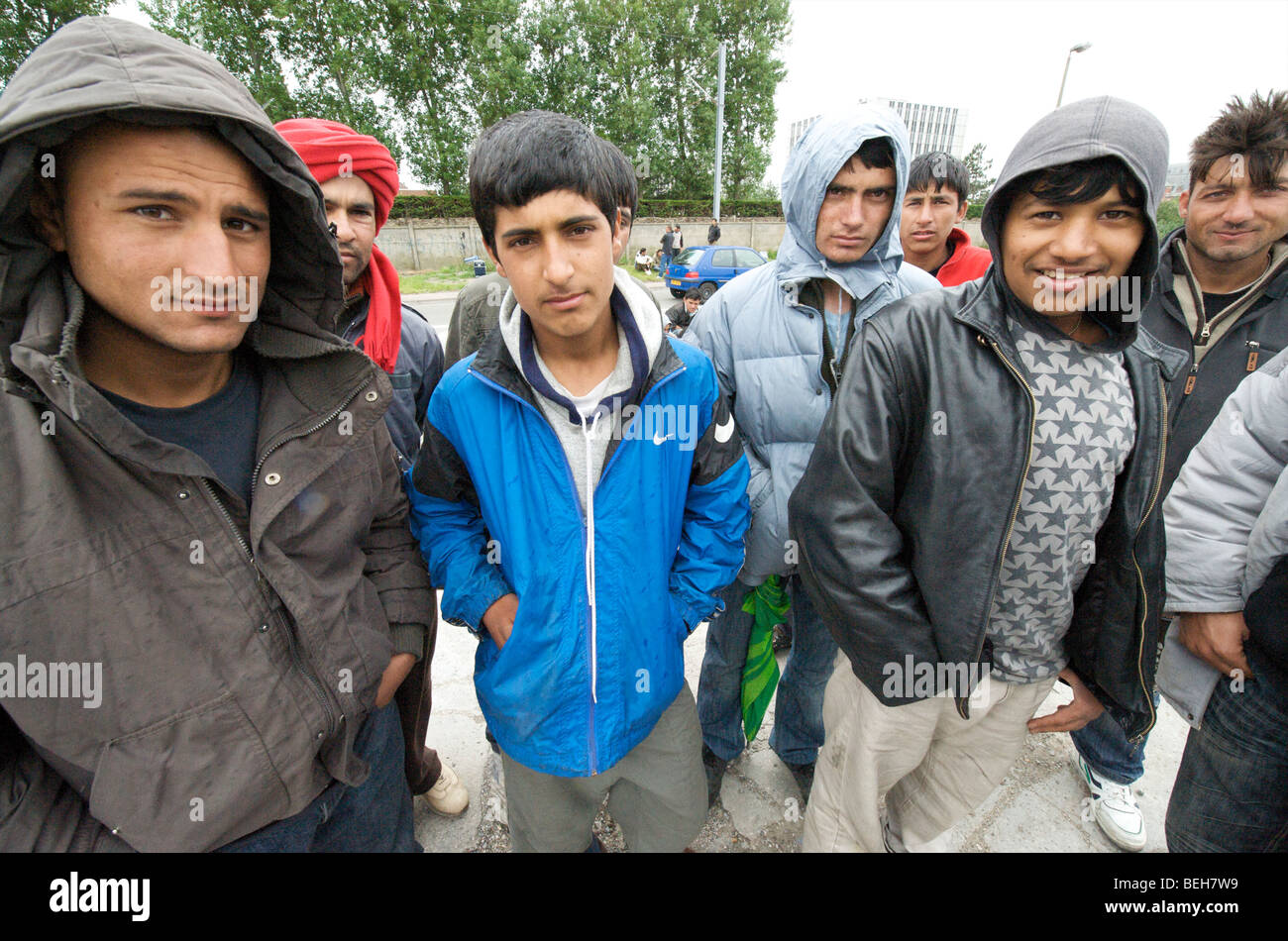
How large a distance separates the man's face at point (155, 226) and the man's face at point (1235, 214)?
3.20 meters

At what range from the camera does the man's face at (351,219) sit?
77.2 inches

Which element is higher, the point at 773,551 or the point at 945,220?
the point at 945,220

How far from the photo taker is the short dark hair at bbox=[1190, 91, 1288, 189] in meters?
2.12

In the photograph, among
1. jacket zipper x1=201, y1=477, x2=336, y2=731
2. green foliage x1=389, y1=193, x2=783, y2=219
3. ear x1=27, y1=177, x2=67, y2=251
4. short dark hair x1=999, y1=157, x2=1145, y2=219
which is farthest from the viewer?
green foliage x1=389, y1=193, x2=783, y2=219

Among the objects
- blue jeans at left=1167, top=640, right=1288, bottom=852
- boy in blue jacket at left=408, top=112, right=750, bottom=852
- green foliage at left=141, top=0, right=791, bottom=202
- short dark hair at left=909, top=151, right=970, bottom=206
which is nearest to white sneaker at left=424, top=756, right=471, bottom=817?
boy in blue jacket at left=408, top=112, right=750, bottom=852

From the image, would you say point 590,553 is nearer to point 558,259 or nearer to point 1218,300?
point 558,259

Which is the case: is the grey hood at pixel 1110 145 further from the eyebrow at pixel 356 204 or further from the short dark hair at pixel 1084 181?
the eyebrow at pixel 356 204

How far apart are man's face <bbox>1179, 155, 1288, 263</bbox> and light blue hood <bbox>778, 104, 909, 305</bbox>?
4.47 ft

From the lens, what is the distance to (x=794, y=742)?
2.31 metres

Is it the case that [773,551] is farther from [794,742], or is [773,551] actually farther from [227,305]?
[227,305]

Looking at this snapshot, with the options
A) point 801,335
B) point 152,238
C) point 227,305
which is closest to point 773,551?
point 801,335

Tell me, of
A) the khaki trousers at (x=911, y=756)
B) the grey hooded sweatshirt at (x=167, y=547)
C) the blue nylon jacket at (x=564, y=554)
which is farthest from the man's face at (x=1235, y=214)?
the grey hooded sweatshirt at (x=167, y=547)

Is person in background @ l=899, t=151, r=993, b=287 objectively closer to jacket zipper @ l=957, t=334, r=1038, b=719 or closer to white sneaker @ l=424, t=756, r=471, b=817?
jacket zipper @ l=957, t=334, r=1038, b=719
